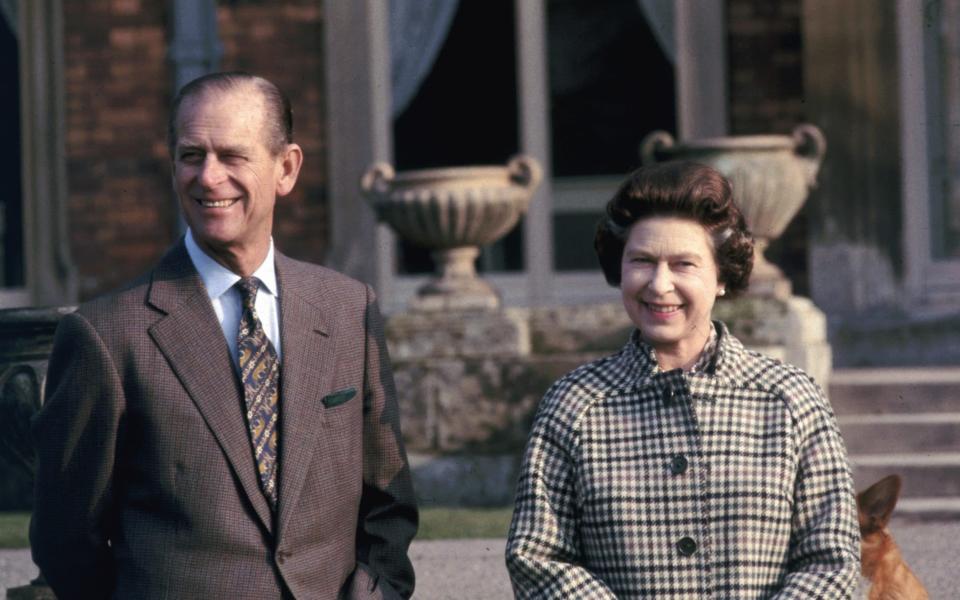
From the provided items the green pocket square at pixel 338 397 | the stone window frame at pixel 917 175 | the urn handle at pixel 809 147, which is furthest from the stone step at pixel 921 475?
the green pocket square at pixel 338 397

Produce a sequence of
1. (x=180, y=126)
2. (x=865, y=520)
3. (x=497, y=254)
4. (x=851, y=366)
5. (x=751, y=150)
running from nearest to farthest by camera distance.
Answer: (x=180, y=126) → (x=865, y=520) → (x=751, y=150) → (x=851, y=366) → (x=497, y=254)

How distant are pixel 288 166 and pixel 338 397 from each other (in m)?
0.44

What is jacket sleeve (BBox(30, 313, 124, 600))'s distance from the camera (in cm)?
279

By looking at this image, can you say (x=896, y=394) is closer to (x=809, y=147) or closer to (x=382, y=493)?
(x=809, y=147)

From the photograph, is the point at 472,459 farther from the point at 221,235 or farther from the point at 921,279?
the point at 221,235

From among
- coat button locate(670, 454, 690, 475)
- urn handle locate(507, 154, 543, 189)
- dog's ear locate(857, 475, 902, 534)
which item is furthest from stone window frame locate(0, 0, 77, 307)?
coat button locate(670, 454, 690, 475)

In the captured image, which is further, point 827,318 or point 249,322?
point 827,318

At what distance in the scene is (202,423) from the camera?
9.20 feet

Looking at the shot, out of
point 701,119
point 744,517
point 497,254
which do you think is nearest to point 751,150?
point 701,119

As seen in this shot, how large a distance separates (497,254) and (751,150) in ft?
8.21

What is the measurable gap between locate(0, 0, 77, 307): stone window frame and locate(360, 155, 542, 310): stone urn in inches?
97.0

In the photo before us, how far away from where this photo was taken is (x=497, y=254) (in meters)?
9.77

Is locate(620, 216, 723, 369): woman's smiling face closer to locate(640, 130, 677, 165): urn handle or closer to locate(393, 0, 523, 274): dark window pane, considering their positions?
locate(640, 130, 677, 165): urn handle

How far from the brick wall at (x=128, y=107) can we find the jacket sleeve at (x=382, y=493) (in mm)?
6317
